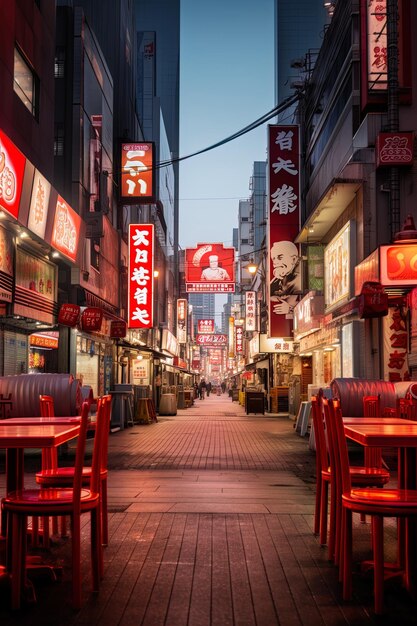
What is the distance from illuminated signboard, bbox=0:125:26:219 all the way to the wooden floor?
4469 millimetres

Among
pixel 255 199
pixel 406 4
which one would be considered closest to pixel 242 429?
pixel 406 4

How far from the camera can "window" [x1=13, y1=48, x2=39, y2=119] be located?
49.4 feet

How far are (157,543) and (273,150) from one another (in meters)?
20.1

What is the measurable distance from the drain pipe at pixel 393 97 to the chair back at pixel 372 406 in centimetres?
699

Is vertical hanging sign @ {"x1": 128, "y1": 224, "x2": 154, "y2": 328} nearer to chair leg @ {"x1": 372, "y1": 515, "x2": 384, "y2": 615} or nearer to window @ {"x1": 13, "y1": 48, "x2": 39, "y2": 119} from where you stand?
window @ {"x1": 13, "y1": 48, "x2": 39, "y2": 119}

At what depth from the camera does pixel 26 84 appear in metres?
15.8

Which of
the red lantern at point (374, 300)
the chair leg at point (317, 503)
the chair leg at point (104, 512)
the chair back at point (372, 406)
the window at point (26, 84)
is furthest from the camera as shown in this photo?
the window at point (26, 84)

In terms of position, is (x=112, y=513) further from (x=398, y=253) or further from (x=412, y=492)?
(x=398, y=253)

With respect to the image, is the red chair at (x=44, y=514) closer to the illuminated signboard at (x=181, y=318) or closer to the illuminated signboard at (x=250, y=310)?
the illuminated signboard at (x=250, y=310)

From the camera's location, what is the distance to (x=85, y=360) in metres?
20.3

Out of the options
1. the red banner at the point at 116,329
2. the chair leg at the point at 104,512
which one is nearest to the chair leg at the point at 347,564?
the chair leg at the point at 104,512

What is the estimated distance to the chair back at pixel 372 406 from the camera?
8211 millimetres

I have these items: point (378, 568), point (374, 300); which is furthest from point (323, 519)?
point (374, 300)

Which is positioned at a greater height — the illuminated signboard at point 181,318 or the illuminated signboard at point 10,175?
the illuminated signboard at point 181,318
